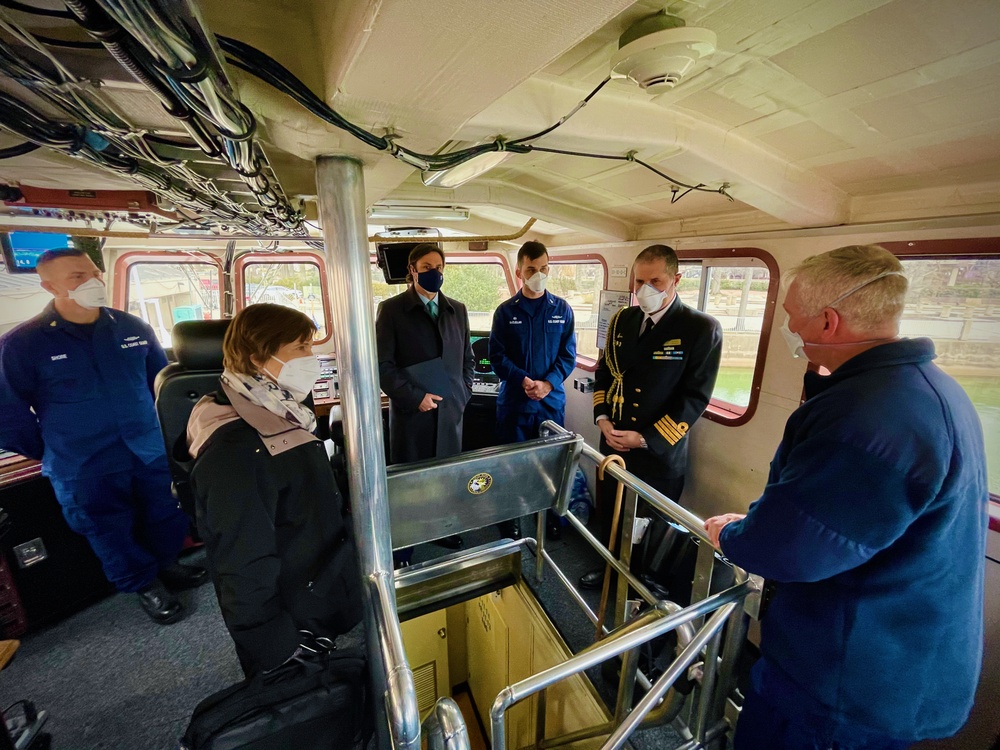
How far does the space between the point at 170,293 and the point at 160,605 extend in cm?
281

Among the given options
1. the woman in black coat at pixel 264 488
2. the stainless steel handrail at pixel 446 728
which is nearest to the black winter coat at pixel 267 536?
the woman in black coat at pixel 264 488

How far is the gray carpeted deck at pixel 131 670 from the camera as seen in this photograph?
1.92 metres

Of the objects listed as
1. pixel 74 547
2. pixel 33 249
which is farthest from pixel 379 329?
pixel 33 249

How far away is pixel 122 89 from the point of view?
0.80 meters

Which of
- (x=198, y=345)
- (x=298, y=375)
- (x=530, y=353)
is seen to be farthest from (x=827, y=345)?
(x=198, y=345)

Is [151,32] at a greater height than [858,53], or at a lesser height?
lesser

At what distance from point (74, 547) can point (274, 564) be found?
7.18 ft

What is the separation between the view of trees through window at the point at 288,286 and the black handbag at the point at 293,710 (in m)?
3.49

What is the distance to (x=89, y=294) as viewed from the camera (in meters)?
2.18

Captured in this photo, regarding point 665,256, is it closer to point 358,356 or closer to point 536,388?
point 536,388

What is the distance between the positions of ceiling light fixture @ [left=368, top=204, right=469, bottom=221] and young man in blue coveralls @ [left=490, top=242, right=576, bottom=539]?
1.87ft

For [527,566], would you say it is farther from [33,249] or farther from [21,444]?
[33,249]

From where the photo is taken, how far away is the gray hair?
941mm

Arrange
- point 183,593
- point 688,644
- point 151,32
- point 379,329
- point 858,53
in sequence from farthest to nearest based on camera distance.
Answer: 1. point 183,593
2. point 379,329
3. point 688,644
4. point 858,53
5. point 151,32
